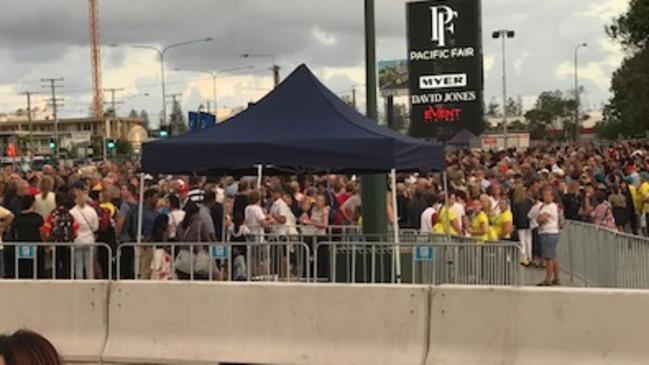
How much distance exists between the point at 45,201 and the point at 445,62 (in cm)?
1000

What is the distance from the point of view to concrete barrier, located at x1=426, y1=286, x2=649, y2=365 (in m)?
7.31

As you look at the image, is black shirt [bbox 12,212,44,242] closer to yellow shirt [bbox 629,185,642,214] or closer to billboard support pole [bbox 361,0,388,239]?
billboard support pole [bbox 361,0,388,239]

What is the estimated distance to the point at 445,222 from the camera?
43.3 feet

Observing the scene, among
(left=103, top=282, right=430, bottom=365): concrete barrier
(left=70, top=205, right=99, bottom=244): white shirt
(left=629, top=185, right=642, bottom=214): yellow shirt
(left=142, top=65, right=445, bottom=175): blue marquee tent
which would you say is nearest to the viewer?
(left=103, top=282, right=430, bottom=365): concrete barrier

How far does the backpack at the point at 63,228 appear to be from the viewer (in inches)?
473

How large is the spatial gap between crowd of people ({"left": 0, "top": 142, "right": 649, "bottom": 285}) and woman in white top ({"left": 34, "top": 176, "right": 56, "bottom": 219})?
0.01m

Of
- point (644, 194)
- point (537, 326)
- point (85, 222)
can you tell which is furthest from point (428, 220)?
point (644, 194)

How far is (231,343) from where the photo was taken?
8.52m

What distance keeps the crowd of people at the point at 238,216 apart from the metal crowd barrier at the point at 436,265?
126cm

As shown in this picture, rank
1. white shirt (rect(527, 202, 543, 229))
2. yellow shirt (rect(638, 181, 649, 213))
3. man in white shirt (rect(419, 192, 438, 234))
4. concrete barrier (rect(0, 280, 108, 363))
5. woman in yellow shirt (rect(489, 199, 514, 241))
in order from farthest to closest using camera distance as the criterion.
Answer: yellow shirt (rect(638, 181, 649, 213)) < white shirt (rect(527, 202, 543, 229)) < woman in yellow shirt (rect(489, 199, 514, 241)) < man in white shirt (rect(419, 192, 438, 234)) < concrete barrier (rect(0, 280, 108, 363))

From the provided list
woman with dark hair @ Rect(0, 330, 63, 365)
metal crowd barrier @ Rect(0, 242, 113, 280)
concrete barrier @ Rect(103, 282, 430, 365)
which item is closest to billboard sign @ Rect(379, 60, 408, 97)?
metal crowd barrier @ Rect(0, 242, 113, 280)

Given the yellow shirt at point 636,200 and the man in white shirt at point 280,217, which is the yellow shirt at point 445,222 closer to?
the man in white shirt at point 280,217

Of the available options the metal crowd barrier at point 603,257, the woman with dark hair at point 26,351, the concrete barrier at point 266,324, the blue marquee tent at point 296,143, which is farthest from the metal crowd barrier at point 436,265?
the woman with dark hair at point 26,351

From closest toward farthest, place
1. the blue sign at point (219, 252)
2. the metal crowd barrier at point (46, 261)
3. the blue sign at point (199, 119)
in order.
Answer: the blue sign at point (219, 252)
the metal crowd barrier at point (46, 261)
the blue sign at point (199, 119)
